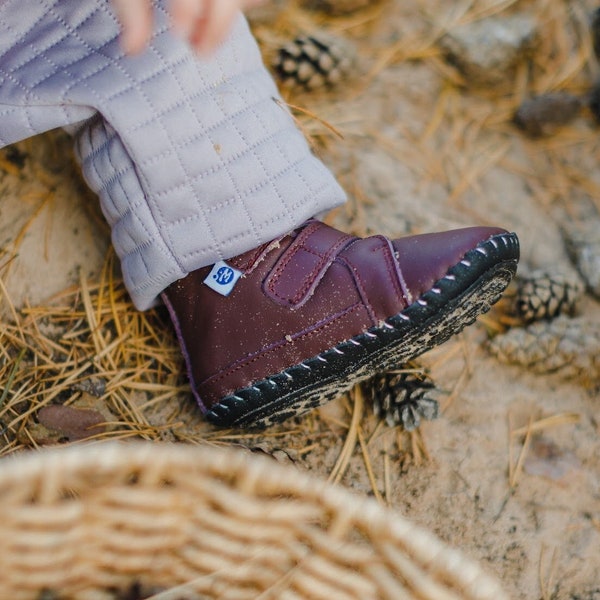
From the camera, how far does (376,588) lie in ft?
2.33

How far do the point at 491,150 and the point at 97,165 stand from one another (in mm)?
853

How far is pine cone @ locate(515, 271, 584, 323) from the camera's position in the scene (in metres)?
1.18

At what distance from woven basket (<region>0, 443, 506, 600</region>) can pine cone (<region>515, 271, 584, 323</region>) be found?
2.02 ft

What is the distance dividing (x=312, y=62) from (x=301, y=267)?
57cm

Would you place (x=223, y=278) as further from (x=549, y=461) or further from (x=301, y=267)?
(x=549, y=461)

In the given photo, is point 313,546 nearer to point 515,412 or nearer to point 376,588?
point 376,588

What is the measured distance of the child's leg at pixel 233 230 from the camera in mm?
897

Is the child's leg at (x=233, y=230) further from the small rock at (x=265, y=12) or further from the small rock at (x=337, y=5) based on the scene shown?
the small rock at (x=337, y=5)

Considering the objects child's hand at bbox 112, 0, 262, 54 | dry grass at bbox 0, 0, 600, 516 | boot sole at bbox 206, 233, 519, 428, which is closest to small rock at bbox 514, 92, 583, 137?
dry grass at bbox 0, 0, 600, 516

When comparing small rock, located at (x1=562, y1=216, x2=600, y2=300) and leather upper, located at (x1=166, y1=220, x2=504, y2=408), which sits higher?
leather upper, located at (x1=166, y1=220, x2=504, y2=408)

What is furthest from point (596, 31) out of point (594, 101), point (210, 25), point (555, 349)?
point (210, 25)

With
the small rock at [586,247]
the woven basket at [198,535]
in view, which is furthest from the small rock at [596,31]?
the woven basket at [198,535]

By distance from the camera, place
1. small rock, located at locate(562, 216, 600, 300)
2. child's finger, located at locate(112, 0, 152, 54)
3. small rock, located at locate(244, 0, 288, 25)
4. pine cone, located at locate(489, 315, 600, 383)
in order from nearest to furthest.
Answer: child's finger, located at locate(112, 0, 152, 54), pine cone, located at locate(489, 315, 600, 383), small rock, located at locate(562, 216, 600, 300), small rock, located at locate(244, 0, 288, 25)

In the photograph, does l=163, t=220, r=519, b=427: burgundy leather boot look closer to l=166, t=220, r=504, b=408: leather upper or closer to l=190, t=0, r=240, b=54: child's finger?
l=166, t=220, r=504, b=408: leather upper
